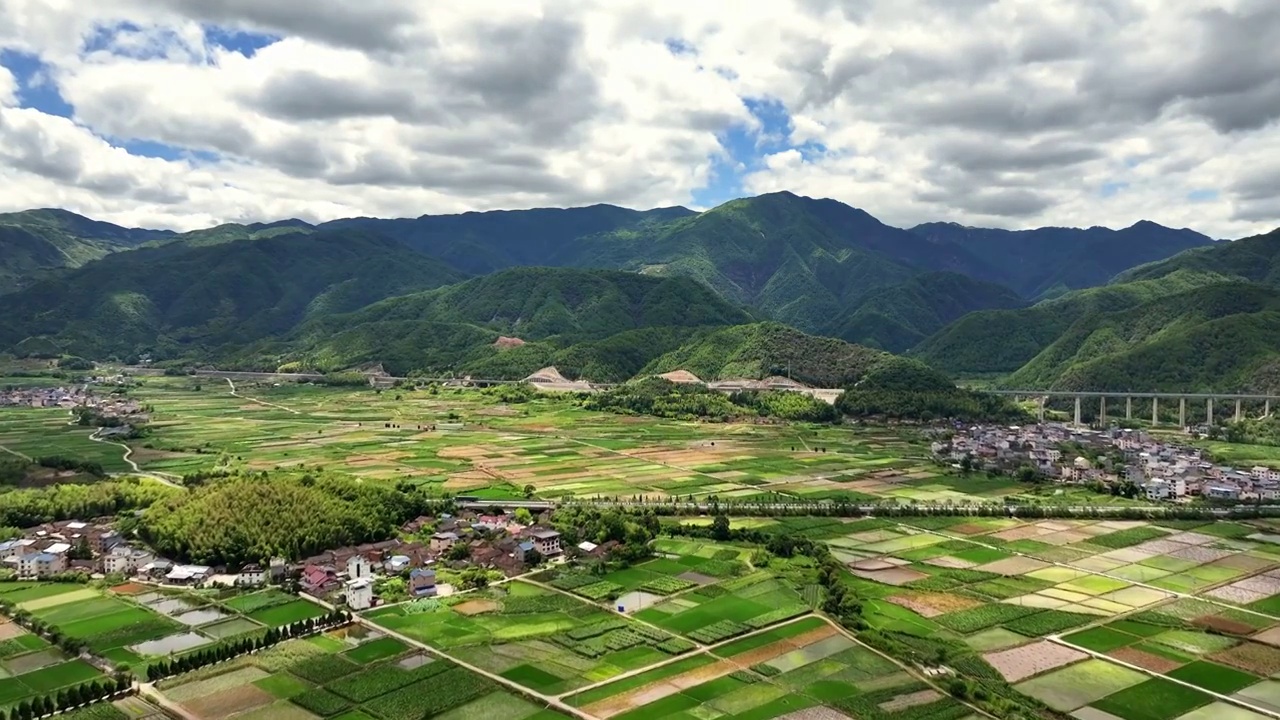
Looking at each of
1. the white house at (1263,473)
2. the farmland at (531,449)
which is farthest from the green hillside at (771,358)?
the white house at (1263,473)

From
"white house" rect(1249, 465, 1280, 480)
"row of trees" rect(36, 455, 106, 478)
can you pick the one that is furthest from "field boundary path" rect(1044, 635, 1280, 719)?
"row of trees" rect(36, 455, 106, 478)

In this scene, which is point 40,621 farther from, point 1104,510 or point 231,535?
point 1104,510

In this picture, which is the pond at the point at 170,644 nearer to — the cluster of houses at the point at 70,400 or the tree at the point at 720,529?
the tree at the point at 720,529

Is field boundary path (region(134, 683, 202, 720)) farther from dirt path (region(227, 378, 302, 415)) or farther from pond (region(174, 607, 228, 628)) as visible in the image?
dirt path (region(227, 378, 302, 415))

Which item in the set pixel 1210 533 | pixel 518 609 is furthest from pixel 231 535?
pixel 1210 533

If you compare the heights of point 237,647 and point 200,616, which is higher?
point 237,647

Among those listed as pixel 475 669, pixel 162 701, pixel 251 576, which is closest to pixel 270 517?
pixel 251 576

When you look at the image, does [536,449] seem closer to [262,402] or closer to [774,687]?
[774,687]
